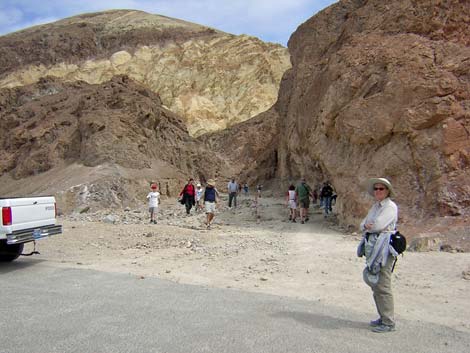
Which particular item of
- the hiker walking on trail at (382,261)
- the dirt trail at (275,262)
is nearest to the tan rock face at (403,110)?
the dirt trail at (275,262)

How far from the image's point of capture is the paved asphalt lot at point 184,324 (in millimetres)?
4164

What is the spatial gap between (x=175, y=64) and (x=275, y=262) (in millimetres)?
56122

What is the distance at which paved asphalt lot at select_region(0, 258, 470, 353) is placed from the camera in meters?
4.16

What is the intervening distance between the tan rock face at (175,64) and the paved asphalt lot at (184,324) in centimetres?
4815

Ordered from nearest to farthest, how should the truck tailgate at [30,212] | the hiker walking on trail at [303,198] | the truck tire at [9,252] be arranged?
1. the truck tailgate at [30,212]
2. the truck tire at [9,252]
3. the hiker walking on trail at [303,198]

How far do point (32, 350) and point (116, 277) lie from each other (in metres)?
3.18

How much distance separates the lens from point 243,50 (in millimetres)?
61812

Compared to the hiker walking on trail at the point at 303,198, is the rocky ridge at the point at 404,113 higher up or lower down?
higher up

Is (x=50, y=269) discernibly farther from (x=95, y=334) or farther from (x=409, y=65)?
(x=409, y=65)

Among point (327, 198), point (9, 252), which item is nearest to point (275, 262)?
point (9, 252)

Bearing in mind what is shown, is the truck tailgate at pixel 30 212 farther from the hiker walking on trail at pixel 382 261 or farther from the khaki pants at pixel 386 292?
the khaki pants at pixel 386 292

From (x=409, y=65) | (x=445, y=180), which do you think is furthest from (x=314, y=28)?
(x=445, y=180)

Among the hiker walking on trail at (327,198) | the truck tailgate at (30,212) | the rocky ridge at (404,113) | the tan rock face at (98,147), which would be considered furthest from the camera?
the tan rock face at (98,147)

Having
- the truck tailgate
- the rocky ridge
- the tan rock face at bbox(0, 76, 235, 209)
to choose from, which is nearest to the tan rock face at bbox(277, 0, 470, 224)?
the rocky ridge
